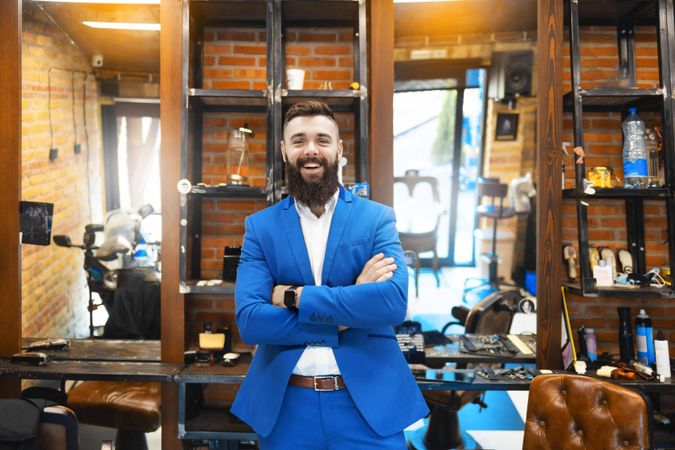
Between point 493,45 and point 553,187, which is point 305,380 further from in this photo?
point 493,45

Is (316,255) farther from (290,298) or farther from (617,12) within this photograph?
(617,12)

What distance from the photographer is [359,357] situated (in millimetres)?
1742

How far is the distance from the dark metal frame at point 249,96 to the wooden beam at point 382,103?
0.09 metres

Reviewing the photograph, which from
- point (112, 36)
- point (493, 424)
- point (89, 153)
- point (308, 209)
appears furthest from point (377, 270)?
point (493, 424)

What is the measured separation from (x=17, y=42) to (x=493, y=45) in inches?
224

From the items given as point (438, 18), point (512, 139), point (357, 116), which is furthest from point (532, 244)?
point (357, 116)

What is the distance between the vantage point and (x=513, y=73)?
22.7ft

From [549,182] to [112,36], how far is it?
258 centimetres

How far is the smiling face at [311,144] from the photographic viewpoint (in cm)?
183

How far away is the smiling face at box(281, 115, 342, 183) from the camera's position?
183 centimetres

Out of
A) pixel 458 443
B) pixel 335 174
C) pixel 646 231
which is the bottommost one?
pixel 458 443

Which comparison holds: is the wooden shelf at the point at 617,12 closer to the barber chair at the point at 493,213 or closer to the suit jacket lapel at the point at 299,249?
the suit jacket lapel at the point at 299,249

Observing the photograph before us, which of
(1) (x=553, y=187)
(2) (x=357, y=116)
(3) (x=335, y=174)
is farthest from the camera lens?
(2) (x=357, y=116)

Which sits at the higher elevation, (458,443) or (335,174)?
(335,174)
